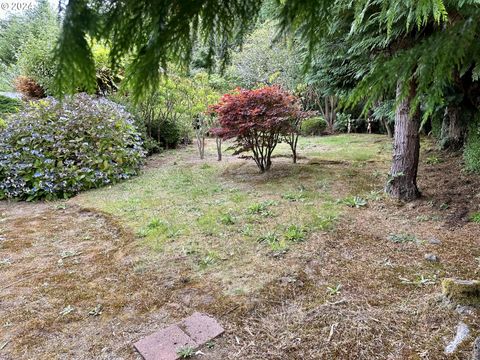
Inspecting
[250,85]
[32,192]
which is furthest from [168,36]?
[250,85]

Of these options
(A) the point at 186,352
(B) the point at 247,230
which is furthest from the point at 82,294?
(B) the point at 247,230

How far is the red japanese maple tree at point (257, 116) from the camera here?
4469 millimetres

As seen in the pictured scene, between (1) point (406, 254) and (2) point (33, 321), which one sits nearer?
(2) point (33, 321)

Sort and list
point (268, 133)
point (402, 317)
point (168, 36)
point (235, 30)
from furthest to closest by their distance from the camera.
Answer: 1. point (268, 133)
2. point (402, 317)
3. point (235, 30)
4. point (168, 36)

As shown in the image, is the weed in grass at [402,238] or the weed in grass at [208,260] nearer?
the weed in grass at [208,260]

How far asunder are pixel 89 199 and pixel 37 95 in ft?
17.6

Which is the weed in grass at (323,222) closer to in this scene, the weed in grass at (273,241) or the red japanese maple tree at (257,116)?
the weed in grass at (273,241)

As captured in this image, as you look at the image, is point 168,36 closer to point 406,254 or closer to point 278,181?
point 406,254

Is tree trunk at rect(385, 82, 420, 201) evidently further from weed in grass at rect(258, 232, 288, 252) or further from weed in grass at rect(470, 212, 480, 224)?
weed in grass at rect(258, 232, 288, 252)

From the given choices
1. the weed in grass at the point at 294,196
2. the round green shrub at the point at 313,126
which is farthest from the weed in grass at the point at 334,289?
the round green shrub at the point at 313,126

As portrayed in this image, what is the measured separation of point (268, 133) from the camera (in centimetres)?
478

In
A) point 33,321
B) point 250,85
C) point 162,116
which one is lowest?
point 33,321

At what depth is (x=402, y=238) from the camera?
254 centimetres

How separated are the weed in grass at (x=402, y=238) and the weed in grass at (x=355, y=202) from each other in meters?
0.72
